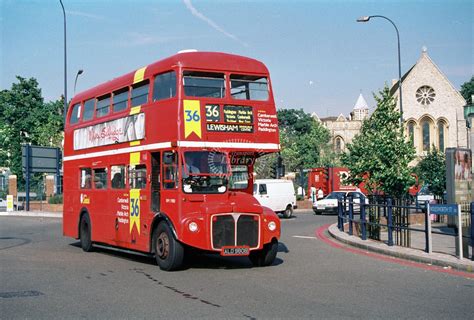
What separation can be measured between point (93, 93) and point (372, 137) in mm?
12319

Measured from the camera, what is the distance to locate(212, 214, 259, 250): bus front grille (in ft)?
39.8

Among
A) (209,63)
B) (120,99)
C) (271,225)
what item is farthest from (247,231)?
(120,99)

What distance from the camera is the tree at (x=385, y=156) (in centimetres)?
2405

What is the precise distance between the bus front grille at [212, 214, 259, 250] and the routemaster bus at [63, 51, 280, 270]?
0.07ft

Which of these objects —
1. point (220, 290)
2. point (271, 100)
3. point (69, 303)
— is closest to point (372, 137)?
point (271, 100)

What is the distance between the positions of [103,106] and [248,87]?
4696 millimetres

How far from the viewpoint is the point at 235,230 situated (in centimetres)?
1226

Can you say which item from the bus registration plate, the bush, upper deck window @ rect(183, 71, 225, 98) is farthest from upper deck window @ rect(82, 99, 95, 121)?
the bush

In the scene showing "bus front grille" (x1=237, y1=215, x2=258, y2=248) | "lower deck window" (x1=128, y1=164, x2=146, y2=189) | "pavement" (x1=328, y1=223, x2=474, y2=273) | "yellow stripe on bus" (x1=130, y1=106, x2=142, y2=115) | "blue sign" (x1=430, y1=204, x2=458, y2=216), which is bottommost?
"pavement" (x1=328, y1=223, x2=474, y2=273)

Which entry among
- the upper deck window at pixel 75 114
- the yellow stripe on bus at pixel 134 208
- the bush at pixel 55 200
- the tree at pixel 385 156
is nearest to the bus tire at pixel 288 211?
the tree at pixel 385 156

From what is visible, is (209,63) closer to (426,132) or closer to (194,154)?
(194,154)

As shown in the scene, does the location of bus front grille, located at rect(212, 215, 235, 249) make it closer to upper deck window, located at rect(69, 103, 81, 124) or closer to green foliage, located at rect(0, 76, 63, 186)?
upper deck window, located at rect(69, 103, 81, 124)

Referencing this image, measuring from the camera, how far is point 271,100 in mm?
13398

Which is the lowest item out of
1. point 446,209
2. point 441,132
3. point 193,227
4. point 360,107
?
point 193,227
